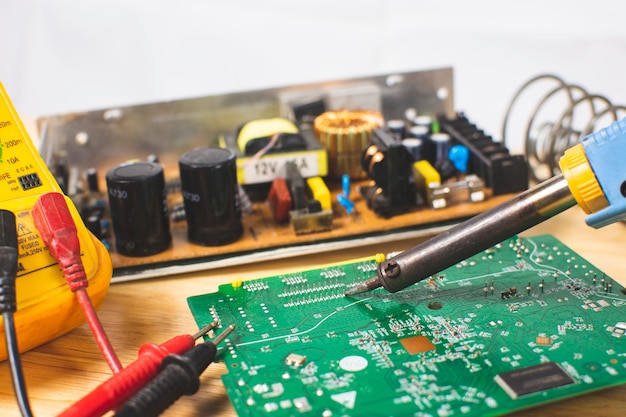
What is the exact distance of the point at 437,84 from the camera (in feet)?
7.13

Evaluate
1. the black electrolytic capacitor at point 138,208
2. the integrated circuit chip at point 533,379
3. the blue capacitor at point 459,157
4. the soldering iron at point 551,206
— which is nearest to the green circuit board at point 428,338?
the integrated circuit chip at point 533,379

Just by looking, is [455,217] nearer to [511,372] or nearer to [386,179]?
[386,179]

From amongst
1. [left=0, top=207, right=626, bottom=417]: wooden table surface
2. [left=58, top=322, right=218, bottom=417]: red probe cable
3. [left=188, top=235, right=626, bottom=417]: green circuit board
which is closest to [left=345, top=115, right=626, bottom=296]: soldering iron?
[left=188, top=235, right=626, bottom=417]: green circuit board

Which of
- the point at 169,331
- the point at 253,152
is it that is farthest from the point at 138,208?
the point at 253,152

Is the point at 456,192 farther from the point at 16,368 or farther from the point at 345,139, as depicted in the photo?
the point at 16,368

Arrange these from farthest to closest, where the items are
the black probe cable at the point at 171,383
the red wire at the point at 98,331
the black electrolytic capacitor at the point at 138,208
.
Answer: the black electrolytic capacitor at the point at 138,208
the red wire at the point at 98,331
the black probe cable at the point at 171,383

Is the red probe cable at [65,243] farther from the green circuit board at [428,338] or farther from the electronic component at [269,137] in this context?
the electronic component at [269,137]

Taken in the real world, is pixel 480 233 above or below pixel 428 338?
above

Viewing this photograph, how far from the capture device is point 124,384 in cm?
113

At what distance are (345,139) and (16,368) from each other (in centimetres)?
97

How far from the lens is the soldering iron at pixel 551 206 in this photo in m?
1.18

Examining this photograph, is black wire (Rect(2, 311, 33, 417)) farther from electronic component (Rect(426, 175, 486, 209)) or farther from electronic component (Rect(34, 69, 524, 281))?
electronic component (Rect(426, 175, 486, 209))

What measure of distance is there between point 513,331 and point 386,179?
512 mm

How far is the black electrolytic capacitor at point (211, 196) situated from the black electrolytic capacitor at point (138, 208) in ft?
0.16
